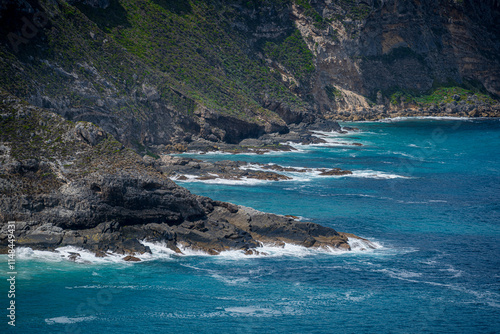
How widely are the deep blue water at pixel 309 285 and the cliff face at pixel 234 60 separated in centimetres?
3044

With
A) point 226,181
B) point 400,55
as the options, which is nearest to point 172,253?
point 226,181

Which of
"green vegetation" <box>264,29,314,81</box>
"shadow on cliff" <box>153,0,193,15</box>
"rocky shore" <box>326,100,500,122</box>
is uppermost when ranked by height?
"shadow on cliff" <box>153,0,193,15</box>

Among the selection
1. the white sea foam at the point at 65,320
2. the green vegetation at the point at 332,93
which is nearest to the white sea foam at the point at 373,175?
the white sea foam at the point at 65,320

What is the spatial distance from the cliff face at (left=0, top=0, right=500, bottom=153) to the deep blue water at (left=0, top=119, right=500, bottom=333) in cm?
3044

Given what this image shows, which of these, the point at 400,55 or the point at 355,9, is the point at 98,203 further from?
the point at 400,55

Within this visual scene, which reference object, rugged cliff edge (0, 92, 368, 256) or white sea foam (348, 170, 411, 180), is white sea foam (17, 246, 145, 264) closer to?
rugged cliff edge (0, 92, 368, 256)

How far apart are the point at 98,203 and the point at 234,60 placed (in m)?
90.7

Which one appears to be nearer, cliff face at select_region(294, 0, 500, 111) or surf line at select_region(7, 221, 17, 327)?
surf line at select_region(7, 221, 17, 327)

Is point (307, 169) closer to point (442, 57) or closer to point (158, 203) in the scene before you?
point (158, 203)

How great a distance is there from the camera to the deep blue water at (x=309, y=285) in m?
26.2

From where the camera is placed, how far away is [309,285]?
31344mm

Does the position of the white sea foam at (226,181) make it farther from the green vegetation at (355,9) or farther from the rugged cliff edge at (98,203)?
the green vegetation at (355,9)

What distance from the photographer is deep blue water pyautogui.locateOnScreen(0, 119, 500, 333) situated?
86.0 feet

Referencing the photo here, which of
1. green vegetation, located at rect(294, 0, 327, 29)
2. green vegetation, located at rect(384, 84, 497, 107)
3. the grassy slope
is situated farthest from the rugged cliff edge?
green vegetation, located at rect(384, 84, 497, 107)
